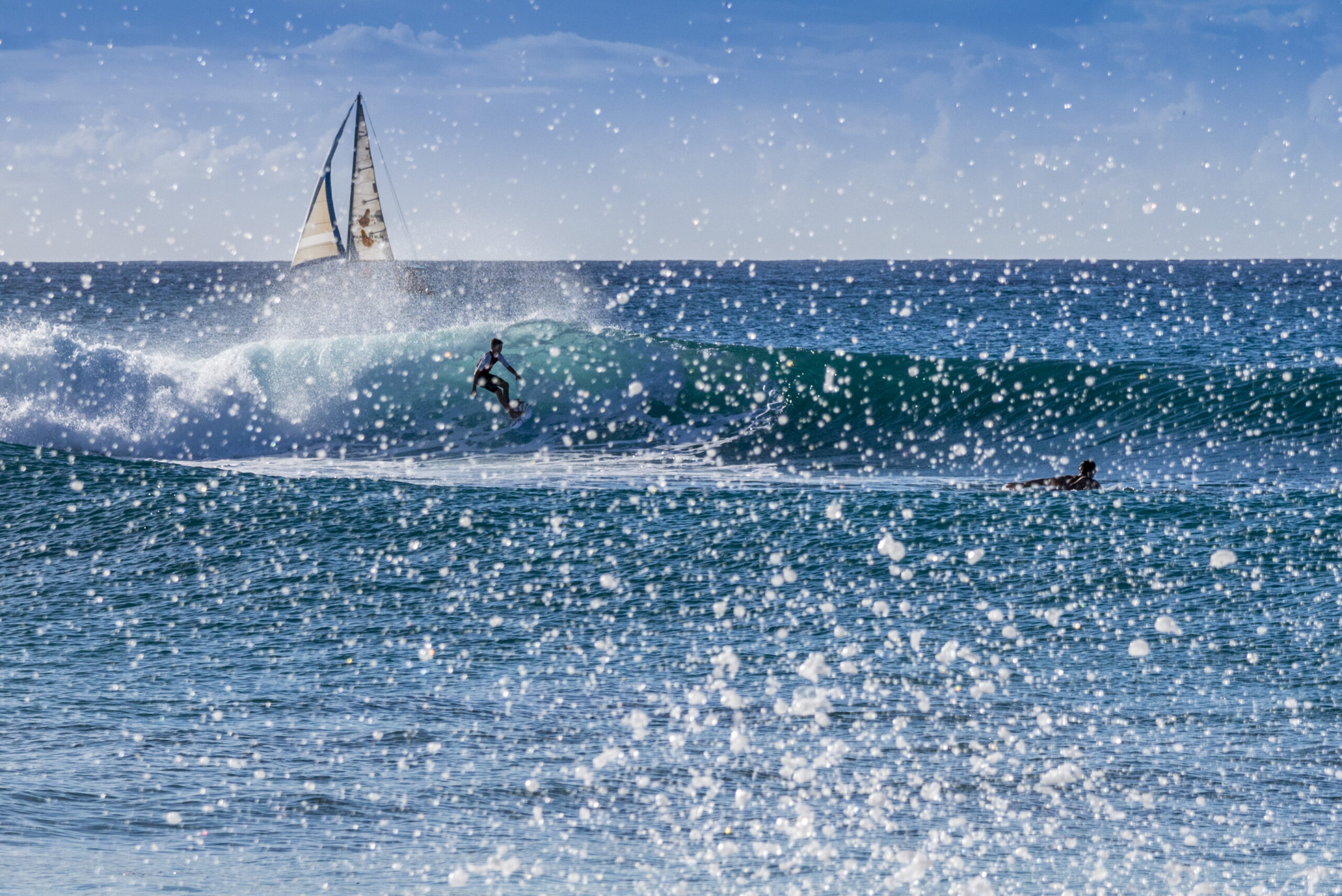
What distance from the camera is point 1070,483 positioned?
46.1ft

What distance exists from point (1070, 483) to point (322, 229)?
24.1m

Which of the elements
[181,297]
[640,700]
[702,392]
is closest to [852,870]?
[640,700]

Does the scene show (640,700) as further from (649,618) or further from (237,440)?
(237,440)

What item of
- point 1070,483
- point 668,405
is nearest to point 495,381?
point 668,405

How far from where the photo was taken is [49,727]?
280 inches

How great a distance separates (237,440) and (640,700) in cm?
1559

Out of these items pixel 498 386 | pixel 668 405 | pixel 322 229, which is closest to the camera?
pixel 498 386

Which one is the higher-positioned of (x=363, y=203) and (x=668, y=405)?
(x=363, y=203)

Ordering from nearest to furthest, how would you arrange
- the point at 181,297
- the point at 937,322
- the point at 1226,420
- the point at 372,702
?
the point at 372,702 < the point at 1226,420 < the point at 937,322 < the point at 181,297

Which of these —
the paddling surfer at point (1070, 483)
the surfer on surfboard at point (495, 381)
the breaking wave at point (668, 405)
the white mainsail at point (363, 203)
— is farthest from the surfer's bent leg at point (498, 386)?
the white mainsail at point (363, 203)

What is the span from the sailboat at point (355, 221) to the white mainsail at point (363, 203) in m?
0.01

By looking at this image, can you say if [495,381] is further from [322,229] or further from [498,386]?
[322,229]

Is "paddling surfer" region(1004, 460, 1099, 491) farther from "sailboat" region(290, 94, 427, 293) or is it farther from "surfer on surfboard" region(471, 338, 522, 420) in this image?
"sailboat" region(290, 94, 427, 293)

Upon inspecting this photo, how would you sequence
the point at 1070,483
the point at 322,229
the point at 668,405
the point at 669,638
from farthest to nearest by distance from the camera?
the point at 322,229 < the point at 668,405 < the point at 1070,483 < the point at 669,638
